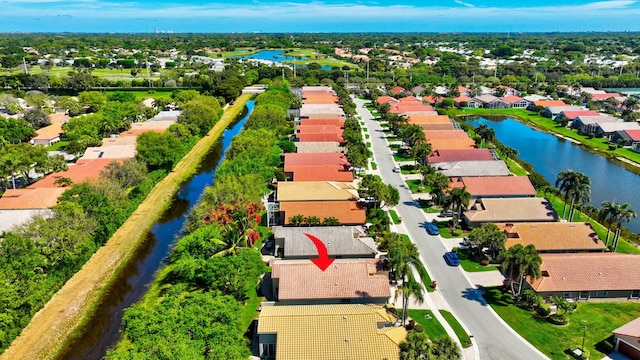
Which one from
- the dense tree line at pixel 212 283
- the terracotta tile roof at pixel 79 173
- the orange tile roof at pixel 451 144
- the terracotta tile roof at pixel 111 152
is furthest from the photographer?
the orange tile roof at pixel 451 144

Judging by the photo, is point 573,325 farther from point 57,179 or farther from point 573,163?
point 57,179

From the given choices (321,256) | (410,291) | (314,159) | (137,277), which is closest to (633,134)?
(314,159)

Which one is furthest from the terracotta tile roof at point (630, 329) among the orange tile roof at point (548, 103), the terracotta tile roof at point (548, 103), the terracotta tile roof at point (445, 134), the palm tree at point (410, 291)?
the orange tile roof at point (548, 103)

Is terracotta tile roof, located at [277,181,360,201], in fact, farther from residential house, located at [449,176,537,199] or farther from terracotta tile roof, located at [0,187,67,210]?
terracotta tile roof, located at [0,187,67,210]

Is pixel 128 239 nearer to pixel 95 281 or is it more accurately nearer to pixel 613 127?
pixel 95 281

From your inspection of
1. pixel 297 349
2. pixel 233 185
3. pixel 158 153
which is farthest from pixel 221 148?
pixel 297 349

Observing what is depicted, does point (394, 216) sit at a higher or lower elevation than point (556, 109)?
lower

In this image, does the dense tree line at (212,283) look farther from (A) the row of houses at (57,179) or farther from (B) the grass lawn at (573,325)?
(B) the grass lawn at (573,325)

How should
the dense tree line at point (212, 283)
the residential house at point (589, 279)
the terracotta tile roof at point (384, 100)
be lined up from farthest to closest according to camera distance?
the terracotta tile roof at point (384, 100), the residential house at point (589, 279), the dense tree line at point (212, 283)
